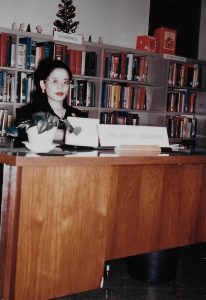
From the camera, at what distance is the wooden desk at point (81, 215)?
1.58 metres

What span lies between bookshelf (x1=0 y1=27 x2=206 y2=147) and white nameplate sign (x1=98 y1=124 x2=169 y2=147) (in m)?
2.09

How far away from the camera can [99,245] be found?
1820mm

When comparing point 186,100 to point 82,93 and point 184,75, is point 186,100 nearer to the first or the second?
point 184,75

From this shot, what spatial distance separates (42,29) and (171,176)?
286 cm

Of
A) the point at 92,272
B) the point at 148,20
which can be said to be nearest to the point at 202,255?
the point at 92,272

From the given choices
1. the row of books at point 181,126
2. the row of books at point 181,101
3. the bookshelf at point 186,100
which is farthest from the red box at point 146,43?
the row of books at point 181,126

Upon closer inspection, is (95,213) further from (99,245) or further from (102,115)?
(102,115)

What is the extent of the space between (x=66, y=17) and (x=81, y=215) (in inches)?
123

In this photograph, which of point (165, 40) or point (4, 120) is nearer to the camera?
point (4, 120)

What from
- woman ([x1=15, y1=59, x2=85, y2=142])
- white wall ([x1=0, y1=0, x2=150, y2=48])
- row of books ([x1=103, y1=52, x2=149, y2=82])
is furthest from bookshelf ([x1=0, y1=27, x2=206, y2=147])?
woman ([x1=15, y1=59, x2=85, y2=142])

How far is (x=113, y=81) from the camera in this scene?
4664 mm

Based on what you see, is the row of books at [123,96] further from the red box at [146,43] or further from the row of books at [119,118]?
the red box at [146,43]

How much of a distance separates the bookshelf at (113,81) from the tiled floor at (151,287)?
2.03 meters

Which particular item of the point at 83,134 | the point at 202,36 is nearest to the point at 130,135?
the point at 83,134
